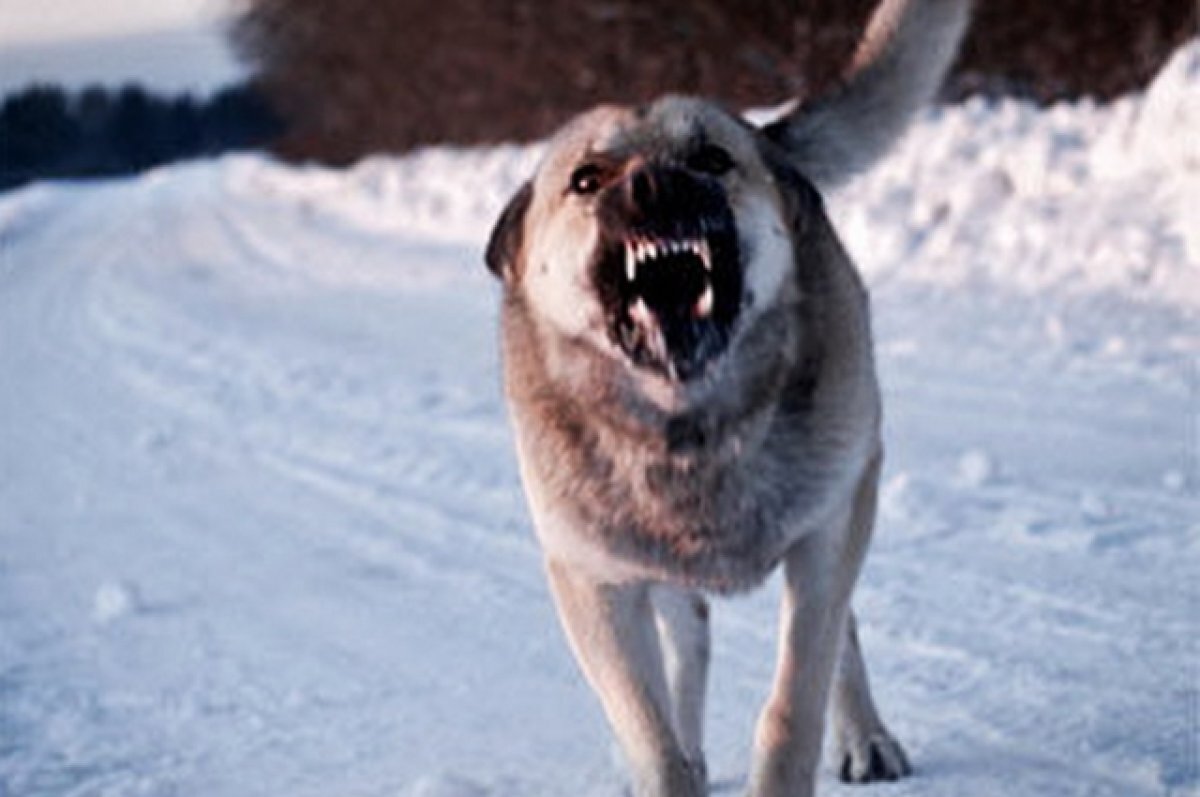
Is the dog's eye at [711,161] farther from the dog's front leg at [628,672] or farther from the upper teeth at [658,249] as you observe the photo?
the dog's front leg at [628,672]

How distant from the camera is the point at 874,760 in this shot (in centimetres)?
329

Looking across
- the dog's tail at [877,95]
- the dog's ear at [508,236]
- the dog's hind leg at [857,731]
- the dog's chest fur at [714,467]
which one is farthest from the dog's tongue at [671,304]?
the dog's tail at [877,95]

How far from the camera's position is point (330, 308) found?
11883mm

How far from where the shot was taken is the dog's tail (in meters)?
3.78

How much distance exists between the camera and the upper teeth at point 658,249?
2.76m

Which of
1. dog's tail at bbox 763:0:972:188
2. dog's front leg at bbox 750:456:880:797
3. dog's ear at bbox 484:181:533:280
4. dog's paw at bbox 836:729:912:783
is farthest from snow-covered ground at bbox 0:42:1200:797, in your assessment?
dog's tail at bbox 763:0:972:188

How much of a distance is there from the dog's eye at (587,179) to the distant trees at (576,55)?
8969 millimetres

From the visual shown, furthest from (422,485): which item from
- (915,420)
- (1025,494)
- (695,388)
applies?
(695,388)

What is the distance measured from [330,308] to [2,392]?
2.97 meters

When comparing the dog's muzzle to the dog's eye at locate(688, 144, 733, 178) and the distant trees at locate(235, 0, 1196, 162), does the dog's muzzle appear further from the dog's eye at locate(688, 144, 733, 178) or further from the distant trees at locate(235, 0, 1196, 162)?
the distant trees at locate(235, 0, 1196, 162)

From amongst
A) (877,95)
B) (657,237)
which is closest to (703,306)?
(657,237)

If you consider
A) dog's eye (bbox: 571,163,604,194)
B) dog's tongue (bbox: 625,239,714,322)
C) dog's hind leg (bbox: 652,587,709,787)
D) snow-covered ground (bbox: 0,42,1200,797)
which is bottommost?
snow-covered ground (bbox: 0,42,1200,797)

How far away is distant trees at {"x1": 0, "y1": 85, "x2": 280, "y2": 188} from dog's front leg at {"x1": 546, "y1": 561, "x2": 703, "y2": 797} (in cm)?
525

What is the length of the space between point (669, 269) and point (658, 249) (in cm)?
5
